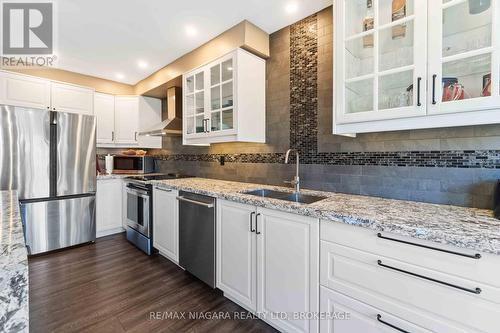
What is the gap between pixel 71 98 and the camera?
133 inches

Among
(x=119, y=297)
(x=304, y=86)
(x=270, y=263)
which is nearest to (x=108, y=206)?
(x=119, y=297)

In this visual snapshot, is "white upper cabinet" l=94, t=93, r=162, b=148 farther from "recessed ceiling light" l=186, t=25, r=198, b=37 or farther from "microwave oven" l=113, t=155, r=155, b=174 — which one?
"recessed ceiling light" l=186, t=25, r=198, b=37

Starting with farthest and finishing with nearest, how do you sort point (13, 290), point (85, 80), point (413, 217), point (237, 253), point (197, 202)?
point (85, 80) → point (197, 202) → point (237, 253) → point (413, 217) → point (13, 290)

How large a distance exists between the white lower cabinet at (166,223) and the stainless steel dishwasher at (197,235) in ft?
0.35

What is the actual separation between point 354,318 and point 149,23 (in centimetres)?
283

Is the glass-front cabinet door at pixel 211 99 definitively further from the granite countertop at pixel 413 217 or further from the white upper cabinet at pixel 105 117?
the white upper cabinet at pixel 105 117

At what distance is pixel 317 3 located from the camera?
1960 mm

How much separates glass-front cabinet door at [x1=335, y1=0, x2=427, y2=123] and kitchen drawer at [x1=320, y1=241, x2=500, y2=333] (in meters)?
0.84

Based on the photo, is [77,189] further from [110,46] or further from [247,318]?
[247,318]

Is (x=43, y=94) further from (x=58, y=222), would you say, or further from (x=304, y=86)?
(x=304, y=86)

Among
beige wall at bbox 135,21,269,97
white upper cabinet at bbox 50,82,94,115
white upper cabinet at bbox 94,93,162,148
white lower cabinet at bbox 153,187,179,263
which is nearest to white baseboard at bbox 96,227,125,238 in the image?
white lower cabinet at bbox 153,187,179,263

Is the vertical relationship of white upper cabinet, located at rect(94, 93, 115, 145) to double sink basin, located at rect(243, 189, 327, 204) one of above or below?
above

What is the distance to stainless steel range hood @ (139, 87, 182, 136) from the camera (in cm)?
323

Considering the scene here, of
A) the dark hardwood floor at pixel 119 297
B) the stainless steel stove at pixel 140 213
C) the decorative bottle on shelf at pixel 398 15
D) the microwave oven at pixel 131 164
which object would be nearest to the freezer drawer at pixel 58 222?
the dark hardwood floor at pixel 119 297
